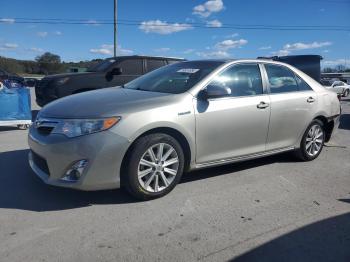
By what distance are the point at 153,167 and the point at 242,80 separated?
5.65 ft

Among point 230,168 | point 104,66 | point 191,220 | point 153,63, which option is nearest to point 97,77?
point 104,66

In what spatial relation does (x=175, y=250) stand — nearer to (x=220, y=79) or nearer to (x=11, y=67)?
(x=220, y=79)

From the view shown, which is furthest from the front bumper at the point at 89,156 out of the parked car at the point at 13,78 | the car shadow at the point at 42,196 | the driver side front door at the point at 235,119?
the parked car at the point at 13,78

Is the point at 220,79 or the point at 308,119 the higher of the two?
the point at 220,79

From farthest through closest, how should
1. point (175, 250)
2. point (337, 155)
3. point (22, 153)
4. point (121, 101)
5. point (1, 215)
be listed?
point (337, 155) < point (22, 153) < point (121, 101) < point (1, 215) < point (175, 250)

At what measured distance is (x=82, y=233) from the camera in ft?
10.3

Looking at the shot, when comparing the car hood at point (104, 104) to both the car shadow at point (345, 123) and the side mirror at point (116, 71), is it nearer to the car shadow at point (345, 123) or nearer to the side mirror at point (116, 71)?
the side mirror at point (116, 71)

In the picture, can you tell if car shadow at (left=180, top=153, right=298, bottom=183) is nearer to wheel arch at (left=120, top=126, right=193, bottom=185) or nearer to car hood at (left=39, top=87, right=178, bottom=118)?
wheel arch at (left=120, top=126, right=193, bottom=185)

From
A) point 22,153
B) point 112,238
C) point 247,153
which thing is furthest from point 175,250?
point 22,153

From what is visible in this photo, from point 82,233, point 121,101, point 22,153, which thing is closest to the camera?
point 82,233

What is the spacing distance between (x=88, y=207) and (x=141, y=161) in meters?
0.70

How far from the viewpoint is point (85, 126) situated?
3.56 m

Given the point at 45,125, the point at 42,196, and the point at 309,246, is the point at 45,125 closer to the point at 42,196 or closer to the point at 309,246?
the point at 42,196

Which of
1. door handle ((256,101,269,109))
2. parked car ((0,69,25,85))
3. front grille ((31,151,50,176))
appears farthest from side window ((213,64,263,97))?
parked car ((0,69,25,85))
